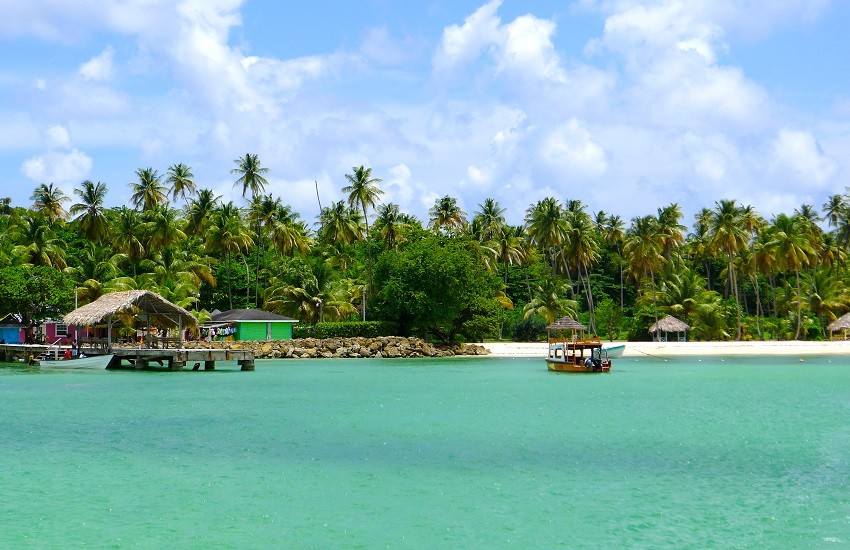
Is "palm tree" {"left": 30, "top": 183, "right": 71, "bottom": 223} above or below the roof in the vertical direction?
above

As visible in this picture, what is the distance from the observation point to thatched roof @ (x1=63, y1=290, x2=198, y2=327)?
4759cm

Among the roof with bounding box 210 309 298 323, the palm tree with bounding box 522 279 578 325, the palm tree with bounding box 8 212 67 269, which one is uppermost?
the palm tree with bounding box 8 212 67 269

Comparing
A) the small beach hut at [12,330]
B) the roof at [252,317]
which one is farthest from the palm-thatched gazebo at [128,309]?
the roof at [252,317]

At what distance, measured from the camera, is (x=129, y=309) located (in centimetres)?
4991

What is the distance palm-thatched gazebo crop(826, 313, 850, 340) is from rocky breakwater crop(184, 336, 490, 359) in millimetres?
31217

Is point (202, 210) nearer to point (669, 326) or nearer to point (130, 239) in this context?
point (130, 239)

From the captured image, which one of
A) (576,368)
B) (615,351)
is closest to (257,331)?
(615,351)

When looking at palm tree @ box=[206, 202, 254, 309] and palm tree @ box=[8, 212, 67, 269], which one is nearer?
palm tree @ box=[8, 212, 67, 269]

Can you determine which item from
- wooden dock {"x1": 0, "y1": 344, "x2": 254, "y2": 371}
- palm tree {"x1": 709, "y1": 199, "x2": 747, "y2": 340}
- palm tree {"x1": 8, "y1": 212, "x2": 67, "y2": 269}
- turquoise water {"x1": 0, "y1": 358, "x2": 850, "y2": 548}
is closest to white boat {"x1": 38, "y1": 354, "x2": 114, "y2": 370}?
wooden dock {"x1": 0, "y1": 344, "x2": 254, "y2": 371}

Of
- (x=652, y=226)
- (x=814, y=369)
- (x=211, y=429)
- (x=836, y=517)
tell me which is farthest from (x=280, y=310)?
(x=836, y=517)

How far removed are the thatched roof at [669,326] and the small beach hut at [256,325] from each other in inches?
1181

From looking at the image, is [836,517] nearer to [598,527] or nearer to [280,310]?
[598,527]

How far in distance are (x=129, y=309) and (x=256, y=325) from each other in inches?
656

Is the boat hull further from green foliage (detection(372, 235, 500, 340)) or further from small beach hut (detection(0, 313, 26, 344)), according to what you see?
small beach hut (detection(0, 313, 26, 344))
